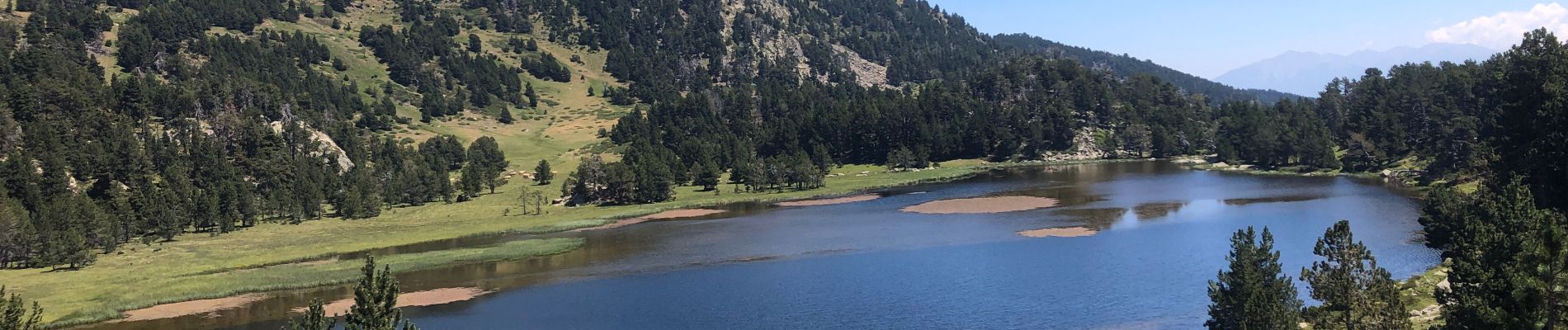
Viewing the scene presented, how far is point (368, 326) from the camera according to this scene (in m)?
37.5

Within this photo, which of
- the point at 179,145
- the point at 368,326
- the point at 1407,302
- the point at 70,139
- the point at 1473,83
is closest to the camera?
the point at 368,326

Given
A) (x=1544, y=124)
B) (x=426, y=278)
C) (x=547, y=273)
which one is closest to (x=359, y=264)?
(x=426, y=278)

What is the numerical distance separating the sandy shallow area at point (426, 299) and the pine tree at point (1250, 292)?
168ft

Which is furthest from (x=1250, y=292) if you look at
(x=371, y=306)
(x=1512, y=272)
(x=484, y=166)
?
(x=484, y=166)

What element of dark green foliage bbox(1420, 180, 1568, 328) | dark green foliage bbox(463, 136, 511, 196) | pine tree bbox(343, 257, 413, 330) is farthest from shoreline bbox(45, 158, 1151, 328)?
dark green foliage bbox(1420, 180, 1568, 328)

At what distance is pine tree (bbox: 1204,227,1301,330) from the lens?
45.1 metres

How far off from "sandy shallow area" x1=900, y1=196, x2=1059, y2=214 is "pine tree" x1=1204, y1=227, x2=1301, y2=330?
2911 inches

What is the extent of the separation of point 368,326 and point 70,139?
402 ft

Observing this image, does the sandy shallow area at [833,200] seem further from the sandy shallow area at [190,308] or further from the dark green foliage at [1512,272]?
the dark green foliage at [1512,272]

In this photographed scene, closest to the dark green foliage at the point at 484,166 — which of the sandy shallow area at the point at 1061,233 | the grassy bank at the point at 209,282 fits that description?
the grassy bank at the point at 209,282

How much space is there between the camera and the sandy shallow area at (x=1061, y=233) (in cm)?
9875

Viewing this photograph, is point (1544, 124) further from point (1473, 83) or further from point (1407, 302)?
point (1473, 83)

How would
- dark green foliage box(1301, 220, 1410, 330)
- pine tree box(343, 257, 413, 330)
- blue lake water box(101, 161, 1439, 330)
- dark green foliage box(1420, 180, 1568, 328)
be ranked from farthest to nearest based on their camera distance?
blue lake water box(101, 161, 1439, 330) → dark green foliage box(1301, 220, 1410, 330) → pine tree box(343, 257, 413, 330) → dark green foliage box(1420, 180, 1568, 328)

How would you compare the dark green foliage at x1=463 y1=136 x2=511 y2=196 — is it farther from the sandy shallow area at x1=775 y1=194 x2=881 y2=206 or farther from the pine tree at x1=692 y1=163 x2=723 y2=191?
the sandy shallow area at x1=775 y1=194 x2=881 y2=206
